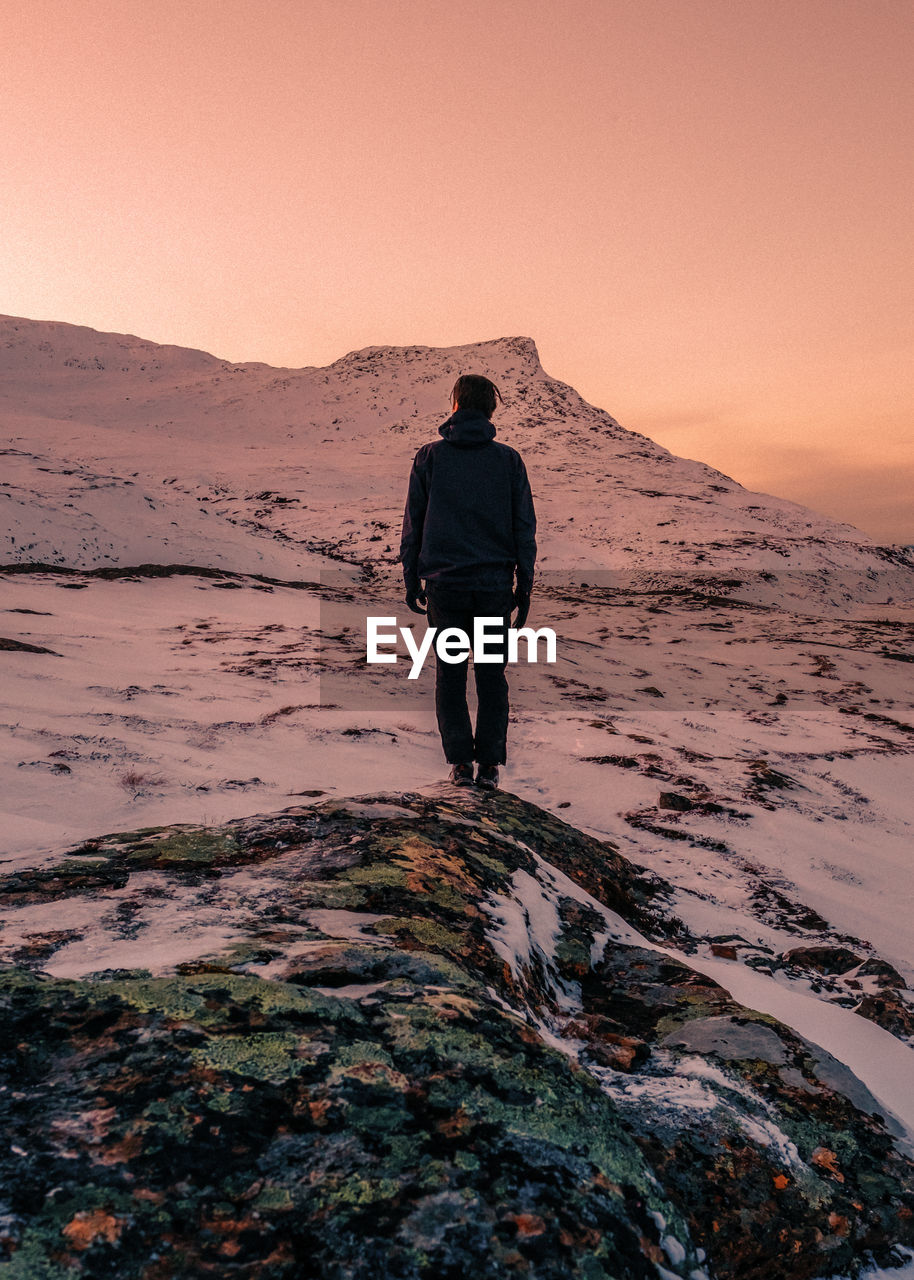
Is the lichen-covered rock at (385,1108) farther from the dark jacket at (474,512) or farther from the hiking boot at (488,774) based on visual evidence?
the dark jacket at (474,512)

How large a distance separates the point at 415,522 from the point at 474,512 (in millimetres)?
445

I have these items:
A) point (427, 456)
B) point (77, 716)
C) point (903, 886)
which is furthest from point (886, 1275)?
point (77, 716)

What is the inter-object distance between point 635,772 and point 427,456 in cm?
297

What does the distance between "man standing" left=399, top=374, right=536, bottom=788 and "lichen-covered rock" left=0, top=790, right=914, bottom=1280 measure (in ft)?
7.78

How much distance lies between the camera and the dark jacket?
466 centimetres

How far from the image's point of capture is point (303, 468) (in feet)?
123

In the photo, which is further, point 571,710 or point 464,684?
point 571,710

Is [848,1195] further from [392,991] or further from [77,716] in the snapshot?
[77,716]

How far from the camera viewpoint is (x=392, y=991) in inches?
66.8

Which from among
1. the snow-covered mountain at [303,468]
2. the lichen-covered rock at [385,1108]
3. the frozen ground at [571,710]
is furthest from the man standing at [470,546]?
the snow-covered mountain at [303,468]

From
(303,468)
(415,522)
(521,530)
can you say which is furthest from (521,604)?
(303,468)

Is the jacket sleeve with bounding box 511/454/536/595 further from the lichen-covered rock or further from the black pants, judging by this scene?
the lichen-covered rock

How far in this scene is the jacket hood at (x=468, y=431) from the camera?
15.4ft

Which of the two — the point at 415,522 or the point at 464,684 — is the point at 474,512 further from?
the point at 464,684
